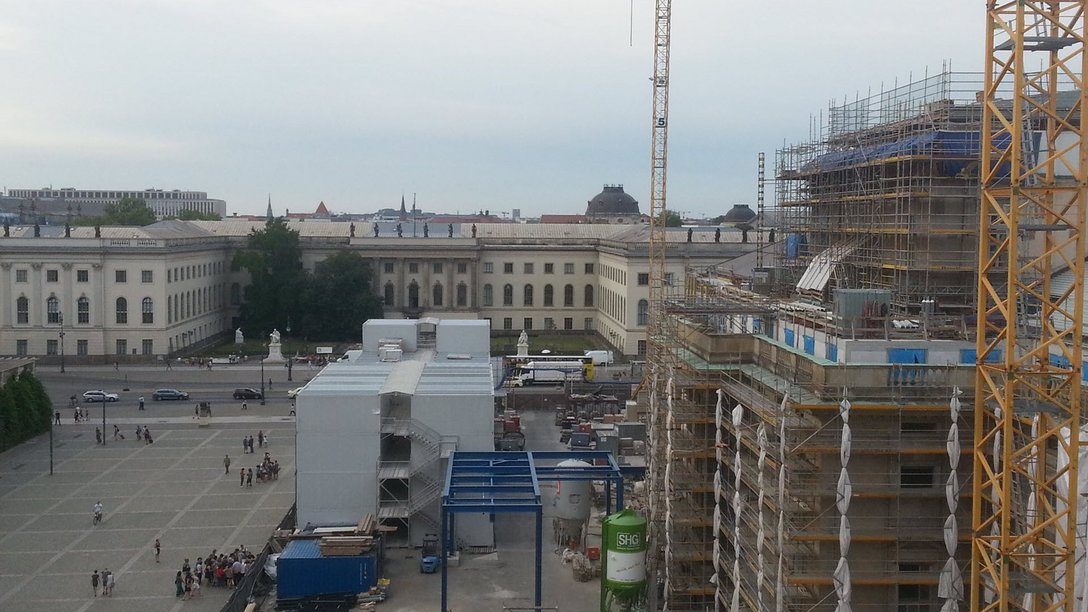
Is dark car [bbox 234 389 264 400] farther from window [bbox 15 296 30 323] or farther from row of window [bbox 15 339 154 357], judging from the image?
window [bbox 15 296 30 323]

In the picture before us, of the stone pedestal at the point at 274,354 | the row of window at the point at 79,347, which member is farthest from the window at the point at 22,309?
the stone pedestal at the point at 274,354

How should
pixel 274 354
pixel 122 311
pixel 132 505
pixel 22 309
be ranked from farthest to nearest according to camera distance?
pixel 274 354 < pixel 122 311 < pixel 22 309 < pixel 132 505

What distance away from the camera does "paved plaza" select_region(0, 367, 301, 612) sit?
4003 centimetres

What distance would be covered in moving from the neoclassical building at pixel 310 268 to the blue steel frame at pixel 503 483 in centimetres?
5042

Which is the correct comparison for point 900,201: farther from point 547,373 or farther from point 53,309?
point 53,309

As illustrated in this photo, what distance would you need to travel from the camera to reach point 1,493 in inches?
2050

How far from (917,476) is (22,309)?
271 ft

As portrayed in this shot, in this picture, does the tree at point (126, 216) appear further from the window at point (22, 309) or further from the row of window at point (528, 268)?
the row of window at point (528, 268)

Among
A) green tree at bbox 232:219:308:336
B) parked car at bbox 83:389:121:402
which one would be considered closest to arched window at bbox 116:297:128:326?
green tree at bbox 232:219:308:336

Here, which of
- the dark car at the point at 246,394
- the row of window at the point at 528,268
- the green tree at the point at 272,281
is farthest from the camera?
the row of window at the point at 528,268

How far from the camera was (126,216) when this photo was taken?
146 m

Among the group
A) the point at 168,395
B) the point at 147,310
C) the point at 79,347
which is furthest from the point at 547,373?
the point at 79,347

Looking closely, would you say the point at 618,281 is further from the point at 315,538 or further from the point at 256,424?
the point at 315,538

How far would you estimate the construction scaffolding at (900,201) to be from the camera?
36.7 metres
